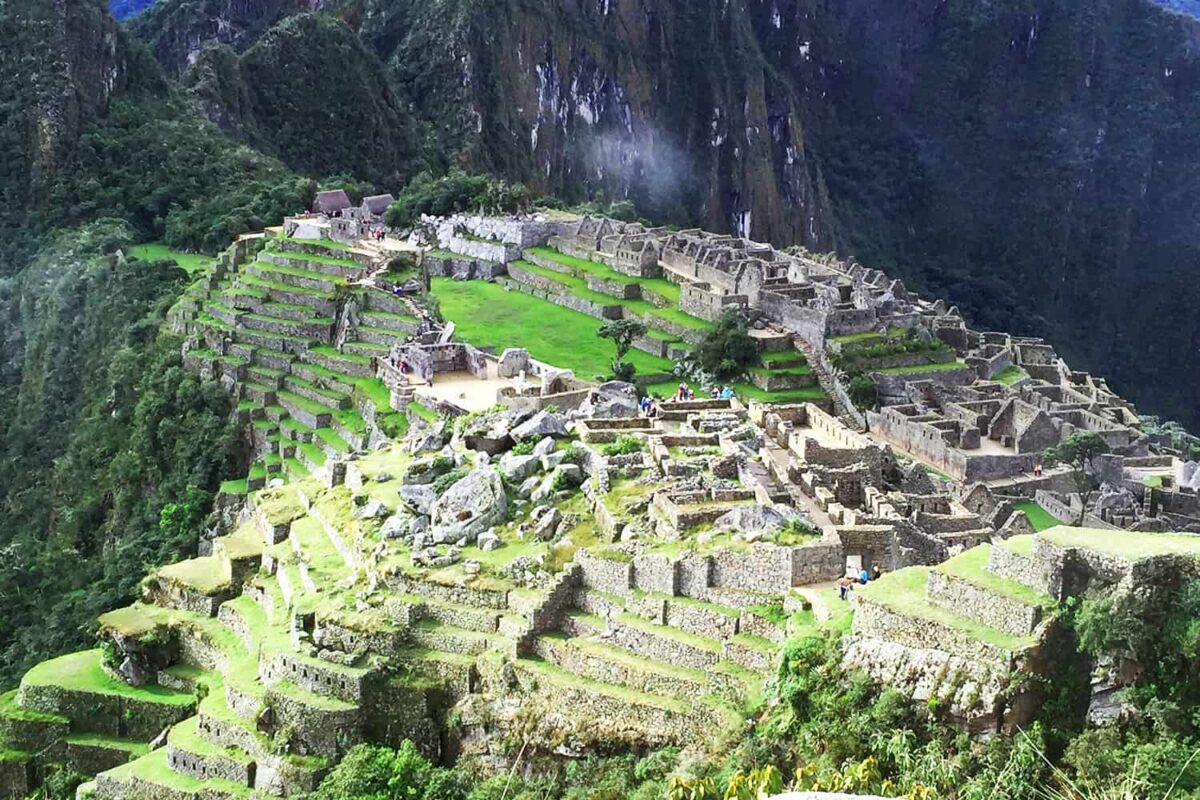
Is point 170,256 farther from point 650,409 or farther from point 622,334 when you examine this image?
point 650,409

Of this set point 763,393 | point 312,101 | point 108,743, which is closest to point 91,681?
point 108,743

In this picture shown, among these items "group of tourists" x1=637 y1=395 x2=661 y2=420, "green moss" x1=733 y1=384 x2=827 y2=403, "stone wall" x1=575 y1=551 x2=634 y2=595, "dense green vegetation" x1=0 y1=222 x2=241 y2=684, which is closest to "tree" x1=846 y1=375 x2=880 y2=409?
"green moss" x1=733 y1=384 x2=827 y2=403

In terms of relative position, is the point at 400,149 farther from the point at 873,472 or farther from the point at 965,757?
the point at 965,757

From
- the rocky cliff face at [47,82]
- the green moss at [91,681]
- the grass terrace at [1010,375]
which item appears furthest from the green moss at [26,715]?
the rocky cliff face at [47,82]

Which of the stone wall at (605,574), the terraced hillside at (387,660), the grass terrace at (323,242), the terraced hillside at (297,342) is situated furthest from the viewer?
the grass terrace at (323,242)

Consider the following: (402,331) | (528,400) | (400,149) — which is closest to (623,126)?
(400,149)

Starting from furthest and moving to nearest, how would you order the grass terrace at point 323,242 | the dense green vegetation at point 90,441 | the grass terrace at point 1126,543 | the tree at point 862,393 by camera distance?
the grass terrace at point 323,242 → the tree at point 862,393 → the dense green vegetation at point 90,441 → the grass terrace at point 1126,543

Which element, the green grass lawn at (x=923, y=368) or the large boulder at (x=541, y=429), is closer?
the large boulder at (x=541, y=429)

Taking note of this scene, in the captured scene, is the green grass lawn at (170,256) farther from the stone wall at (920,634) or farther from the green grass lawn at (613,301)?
the stone wall at (920,634)
